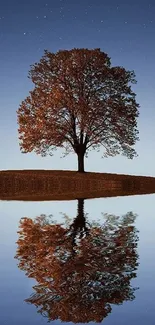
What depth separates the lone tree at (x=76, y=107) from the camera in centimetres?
5278

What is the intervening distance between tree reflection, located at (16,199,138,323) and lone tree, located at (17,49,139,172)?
108ft

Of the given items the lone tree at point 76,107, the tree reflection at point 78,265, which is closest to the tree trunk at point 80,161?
the lone tree at point 76,107

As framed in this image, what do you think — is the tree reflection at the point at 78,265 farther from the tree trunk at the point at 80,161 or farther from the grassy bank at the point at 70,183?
the tree trunk at the point at 80,161

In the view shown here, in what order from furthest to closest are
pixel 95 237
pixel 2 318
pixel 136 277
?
pixel 95 237
pixel 136 277
pixel 2 318

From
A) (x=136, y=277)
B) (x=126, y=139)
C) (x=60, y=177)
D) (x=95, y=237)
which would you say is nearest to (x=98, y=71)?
(x=126, y=139)

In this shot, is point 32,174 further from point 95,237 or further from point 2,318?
point 2,318

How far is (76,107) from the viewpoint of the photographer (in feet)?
172

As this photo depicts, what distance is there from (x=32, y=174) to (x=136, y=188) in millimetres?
10308

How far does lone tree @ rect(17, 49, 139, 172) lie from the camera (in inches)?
2078

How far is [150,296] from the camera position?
381 inches

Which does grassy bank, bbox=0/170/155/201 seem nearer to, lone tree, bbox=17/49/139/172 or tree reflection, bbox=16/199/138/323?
lone tree, bbox=17/49/139/172

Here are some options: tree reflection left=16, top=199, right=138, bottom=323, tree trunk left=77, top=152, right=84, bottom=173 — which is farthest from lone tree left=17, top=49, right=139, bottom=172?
tree reflection left=16, top=199, right=138, bottom=323

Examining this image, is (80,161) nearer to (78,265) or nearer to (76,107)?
(76,107)

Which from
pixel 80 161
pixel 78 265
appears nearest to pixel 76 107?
pixel 80 161
